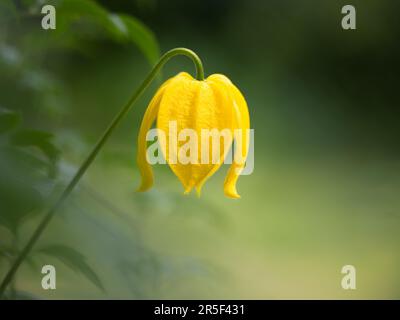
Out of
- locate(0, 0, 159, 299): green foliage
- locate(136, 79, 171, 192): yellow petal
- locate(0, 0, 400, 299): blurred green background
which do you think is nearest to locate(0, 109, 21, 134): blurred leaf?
locate(0, 0, 159, 299): green foliage

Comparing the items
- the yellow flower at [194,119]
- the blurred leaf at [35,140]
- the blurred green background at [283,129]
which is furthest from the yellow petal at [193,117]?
the blurred green background at [283,129]

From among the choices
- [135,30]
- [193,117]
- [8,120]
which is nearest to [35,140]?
[8,120]

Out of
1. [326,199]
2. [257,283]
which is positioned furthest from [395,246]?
[257,283]

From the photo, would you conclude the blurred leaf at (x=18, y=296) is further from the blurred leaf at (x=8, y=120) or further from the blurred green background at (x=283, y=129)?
the blurred green background at (x=283, y=129)

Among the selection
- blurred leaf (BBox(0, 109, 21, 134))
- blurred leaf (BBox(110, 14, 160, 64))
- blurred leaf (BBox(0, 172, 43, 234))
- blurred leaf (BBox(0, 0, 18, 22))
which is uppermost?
blurred leaf (BBox(110, 14, 160, 64))

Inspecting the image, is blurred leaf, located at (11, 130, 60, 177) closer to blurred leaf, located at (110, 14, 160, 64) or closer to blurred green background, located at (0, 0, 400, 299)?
blurred leaf, located at (110, 14, 160, 64)

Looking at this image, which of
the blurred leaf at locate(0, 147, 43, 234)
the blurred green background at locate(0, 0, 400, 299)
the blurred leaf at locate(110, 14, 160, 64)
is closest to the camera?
the blurred leaf at locate(0, 147, 43, 234)

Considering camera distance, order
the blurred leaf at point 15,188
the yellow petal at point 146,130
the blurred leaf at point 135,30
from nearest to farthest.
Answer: the blurred leaf at point 15,188
the yellow petal at point 146,130
the blurred leaf at point 135,30
